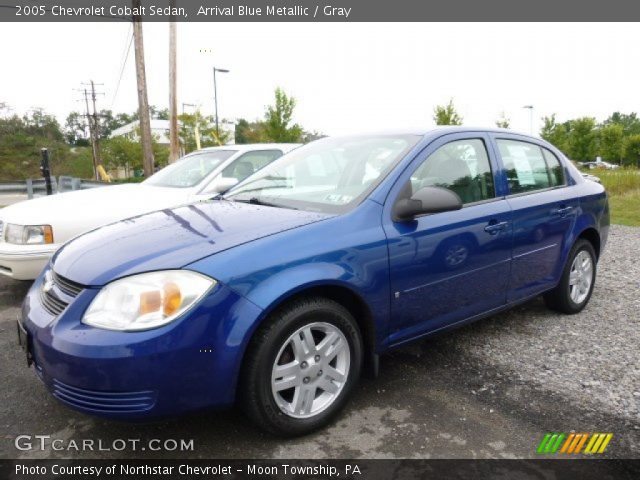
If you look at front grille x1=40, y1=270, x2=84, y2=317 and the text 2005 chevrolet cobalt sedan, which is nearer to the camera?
the text 2005 chevrolet cobalt sedan

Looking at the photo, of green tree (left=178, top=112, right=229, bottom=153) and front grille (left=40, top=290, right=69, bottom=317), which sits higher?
green tree (left=178, top=112, right=229, bottom=153)

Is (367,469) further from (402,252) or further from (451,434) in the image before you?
(402,252)

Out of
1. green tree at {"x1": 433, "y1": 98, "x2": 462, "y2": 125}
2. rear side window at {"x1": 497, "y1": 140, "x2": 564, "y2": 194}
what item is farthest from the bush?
rear side window at {"x1": 497, "y1": 140, "x2": 564, "y2": 194}

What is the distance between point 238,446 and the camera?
238 centimetres

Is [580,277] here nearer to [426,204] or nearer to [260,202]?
[426,204]

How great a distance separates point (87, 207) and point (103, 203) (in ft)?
0.64

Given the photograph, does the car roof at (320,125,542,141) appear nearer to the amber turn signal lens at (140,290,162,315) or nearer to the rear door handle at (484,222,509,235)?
the rear door handle at (484,222,509,235)

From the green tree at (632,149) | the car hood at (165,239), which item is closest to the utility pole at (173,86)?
the car hood at (165,239)

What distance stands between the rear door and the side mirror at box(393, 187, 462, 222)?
92 cm

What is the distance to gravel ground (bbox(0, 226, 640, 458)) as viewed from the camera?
2.37 m

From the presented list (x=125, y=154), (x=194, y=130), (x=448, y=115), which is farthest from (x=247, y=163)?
(x=125, y=154)

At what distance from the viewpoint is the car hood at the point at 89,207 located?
14.8 feet

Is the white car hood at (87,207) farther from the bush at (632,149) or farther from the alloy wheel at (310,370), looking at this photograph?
the bush at (632,149)

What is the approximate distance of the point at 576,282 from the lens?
4.21 meters
